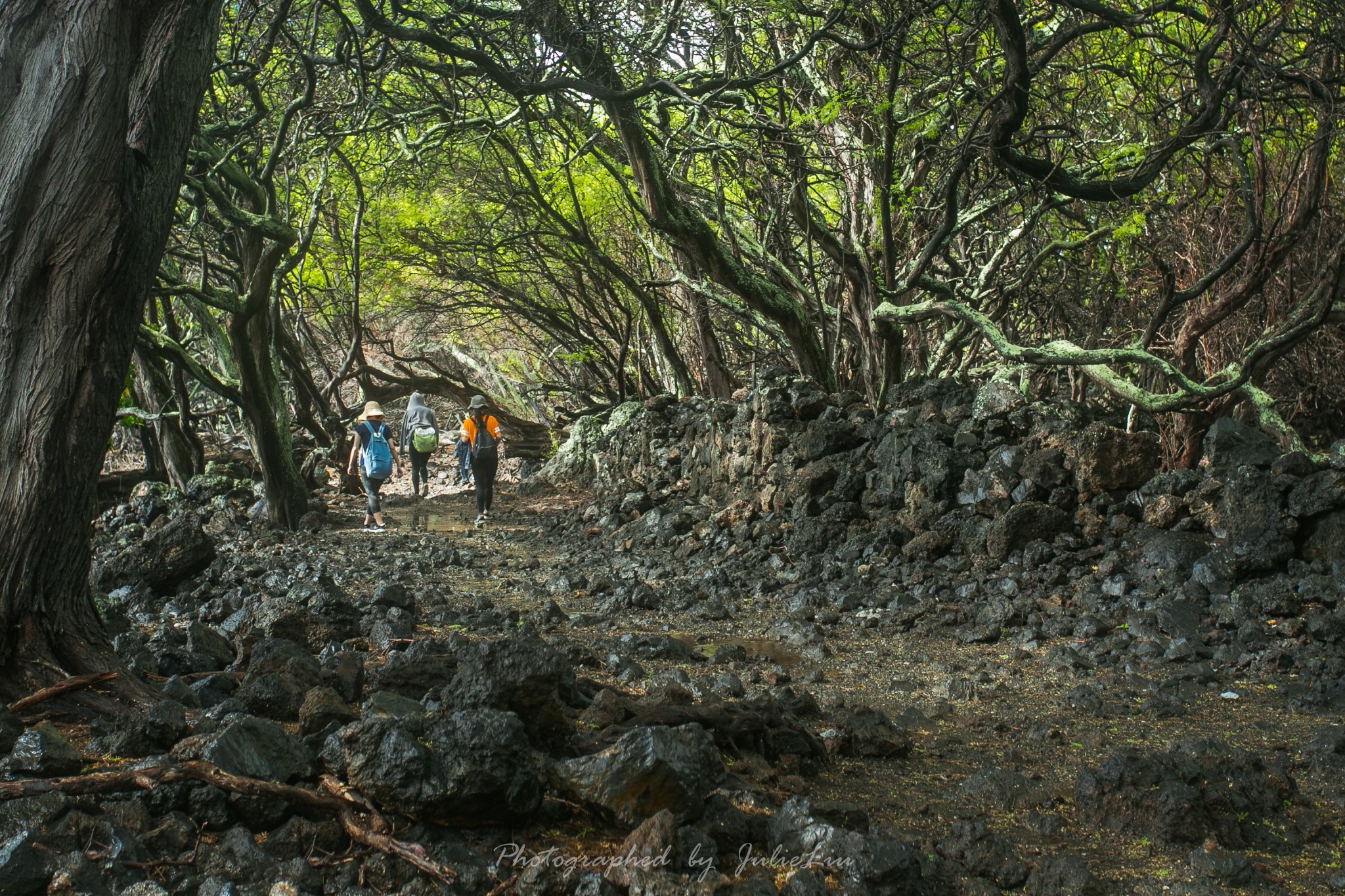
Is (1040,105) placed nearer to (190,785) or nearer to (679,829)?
(679,829)

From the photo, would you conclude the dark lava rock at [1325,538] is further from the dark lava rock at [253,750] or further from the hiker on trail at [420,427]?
the hiker on trail at [420,427]

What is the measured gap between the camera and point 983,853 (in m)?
3.13

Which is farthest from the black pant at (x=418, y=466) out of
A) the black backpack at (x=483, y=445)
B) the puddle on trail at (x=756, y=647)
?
the puddle on trail at (x=756, y=647)

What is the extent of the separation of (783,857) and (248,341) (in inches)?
416

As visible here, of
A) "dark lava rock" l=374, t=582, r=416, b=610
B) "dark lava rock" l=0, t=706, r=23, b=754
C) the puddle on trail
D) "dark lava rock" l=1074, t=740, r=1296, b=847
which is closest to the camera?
"dark lava rock" l=0, t=706, r=23, b=754

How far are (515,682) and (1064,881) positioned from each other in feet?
6.11

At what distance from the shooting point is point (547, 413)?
2234cm

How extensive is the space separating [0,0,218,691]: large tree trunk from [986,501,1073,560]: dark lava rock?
5.92m

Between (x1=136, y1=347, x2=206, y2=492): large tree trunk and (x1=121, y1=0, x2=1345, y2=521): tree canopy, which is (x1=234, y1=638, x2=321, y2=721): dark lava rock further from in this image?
(x1=136, y1=347, x2=206, y2=492): large tree trunk

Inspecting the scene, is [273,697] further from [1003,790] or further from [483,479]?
[483,479]

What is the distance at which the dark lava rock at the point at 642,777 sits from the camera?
2879mm

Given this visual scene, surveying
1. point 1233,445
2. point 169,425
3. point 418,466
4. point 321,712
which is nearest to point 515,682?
point 321,712

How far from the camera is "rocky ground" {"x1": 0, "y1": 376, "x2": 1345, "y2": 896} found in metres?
2.72

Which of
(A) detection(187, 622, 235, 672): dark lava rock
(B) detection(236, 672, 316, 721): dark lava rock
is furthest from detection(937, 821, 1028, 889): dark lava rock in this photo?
(A) detection(187, 622, 235, 672): dark lava rock
